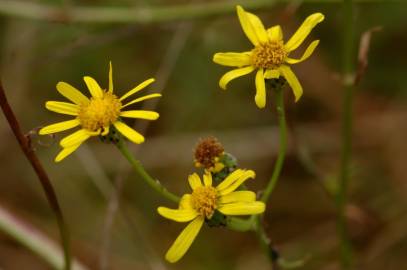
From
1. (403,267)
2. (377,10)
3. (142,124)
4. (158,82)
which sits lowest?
(403,267)

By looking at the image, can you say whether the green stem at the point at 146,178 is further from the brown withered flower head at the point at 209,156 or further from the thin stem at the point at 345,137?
the thin stem at the point at 345,137

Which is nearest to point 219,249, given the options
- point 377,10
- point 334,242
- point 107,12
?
point 334,242

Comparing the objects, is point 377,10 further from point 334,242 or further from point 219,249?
point 219,249

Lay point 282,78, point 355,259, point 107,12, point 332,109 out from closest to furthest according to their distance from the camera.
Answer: point 282,78
point 355,259
point 107,12
point 332,109

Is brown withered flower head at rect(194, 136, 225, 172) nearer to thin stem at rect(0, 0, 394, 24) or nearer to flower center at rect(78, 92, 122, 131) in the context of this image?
flower center at rect(78, 92, 122, 131)

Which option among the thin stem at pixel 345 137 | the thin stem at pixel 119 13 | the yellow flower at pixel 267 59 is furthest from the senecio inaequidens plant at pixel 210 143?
the thin stem at pixel 119 13

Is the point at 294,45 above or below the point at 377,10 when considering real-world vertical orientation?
below

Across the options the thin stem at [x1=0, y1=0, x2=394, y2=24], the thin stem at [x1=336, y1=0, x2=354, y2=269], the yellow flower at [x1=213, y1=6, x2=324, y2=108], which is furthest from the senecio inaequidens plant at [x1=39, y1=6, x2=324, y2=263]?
the thin stem at [x1=0, y1=0, x2=394, y2=24]

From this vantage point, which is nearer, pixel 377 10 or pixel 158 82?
pixel 158 82

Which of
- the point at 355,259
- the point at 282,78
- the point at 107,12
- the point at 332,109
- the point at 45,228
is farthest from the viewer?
the point at 332,109
